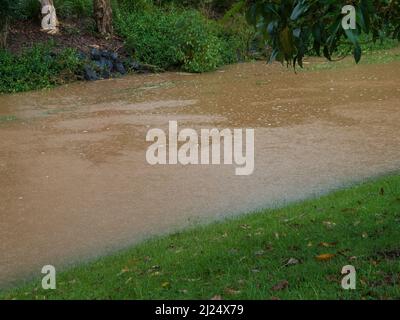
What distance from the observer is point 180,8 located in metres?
28.4

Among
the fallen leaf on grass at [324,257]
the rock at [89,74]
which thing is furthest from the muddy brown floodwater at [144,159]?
the fallen leaf on grass at [324,257]

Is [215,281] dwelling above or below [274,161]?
above

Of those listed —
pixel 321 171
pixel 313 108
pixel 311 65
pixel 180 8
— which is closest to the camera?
pixel 321 171

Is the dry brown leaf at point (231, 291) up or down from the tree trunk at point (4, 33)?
up

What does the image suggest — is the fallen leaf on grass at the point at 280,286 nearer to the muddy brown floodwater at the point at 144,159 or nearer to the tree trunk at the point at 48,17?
the muddy brown floodwater at the point at 144,159

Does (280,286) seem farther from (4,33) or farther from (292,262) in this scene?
(4,33)

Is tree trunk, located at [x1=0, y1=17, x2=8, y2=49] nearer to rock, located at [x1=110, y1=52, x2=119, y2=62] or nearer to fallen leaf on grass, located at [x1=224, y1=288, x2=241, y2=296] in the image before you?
rock, located at [x1=110, y1=52, x2=119, y2=62]

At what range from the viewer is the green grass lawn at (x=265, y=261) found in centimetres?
455

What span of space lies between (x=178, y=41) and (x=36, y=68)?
5480 millimetres

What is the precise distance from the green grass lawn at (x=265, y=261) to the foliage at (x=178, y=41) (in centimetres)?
1580

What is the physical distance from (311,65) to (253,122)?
9478 millimetres

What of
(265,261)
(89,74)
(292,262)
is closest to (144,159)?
(265,261)
